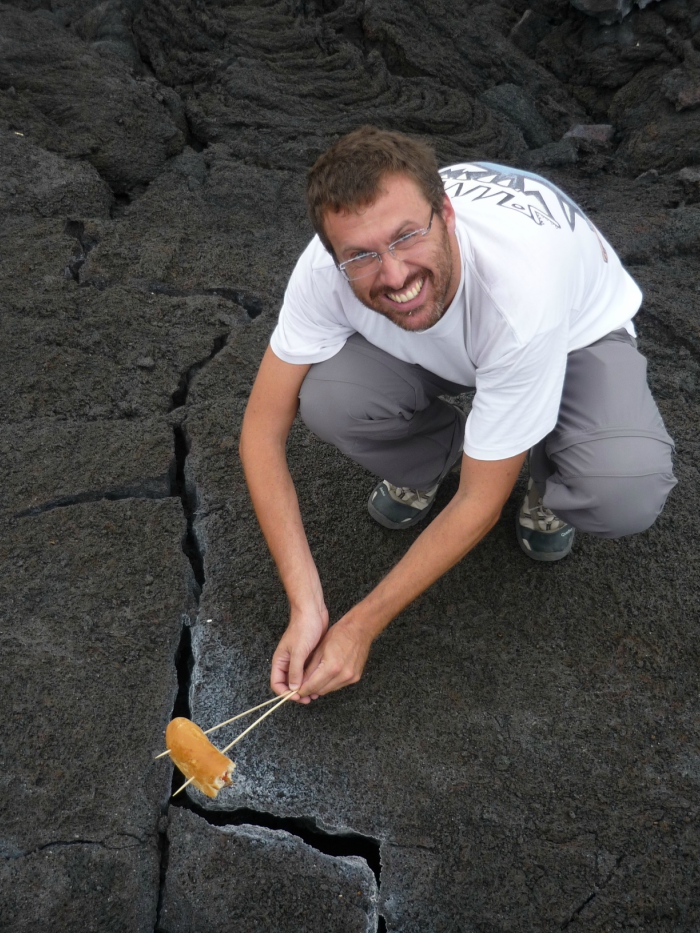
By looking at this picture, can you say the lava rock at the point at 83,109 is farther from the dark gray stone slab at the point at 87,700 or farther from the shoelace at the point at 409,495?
the shoelace at the point at 409,495

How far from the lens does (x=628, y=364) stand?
6.22ft

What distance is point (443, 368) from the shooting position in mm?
1892

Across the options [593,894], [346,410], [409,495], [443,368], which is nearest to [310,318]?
[346,410]

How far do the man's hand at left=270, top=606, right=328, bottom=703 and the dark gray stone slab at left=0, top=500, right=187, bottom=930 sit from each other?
1.12 ft

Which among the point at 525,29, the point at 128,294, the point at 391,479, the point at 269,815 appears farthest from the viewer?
the point at 525,29

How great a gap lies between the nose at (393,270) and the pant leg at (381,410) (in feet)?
1.29

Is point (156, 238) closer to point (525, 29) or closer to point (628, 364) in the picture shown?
point (628, 364)

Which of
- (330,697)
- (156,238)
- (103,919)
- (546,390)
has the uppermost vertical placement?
(546,390)

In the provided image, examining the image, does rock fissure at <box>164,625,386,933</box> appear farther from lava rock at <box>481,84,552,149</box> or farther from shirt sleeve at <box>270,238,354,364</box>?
lava rock at <box>481,84,552,149</box>

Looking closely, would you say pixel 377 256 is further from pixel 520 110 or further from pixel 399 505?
pixel 520 110

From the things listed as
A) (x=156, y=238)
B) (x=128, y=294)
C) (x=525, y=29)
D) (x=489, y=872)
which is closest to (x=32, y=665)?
(x=489, y=872)

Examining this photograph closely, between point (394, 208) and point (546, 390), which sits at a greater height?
point (394, 208)

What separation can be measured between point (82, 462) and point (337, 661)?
114cm

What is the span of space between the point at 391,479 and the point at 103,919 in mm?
1241
